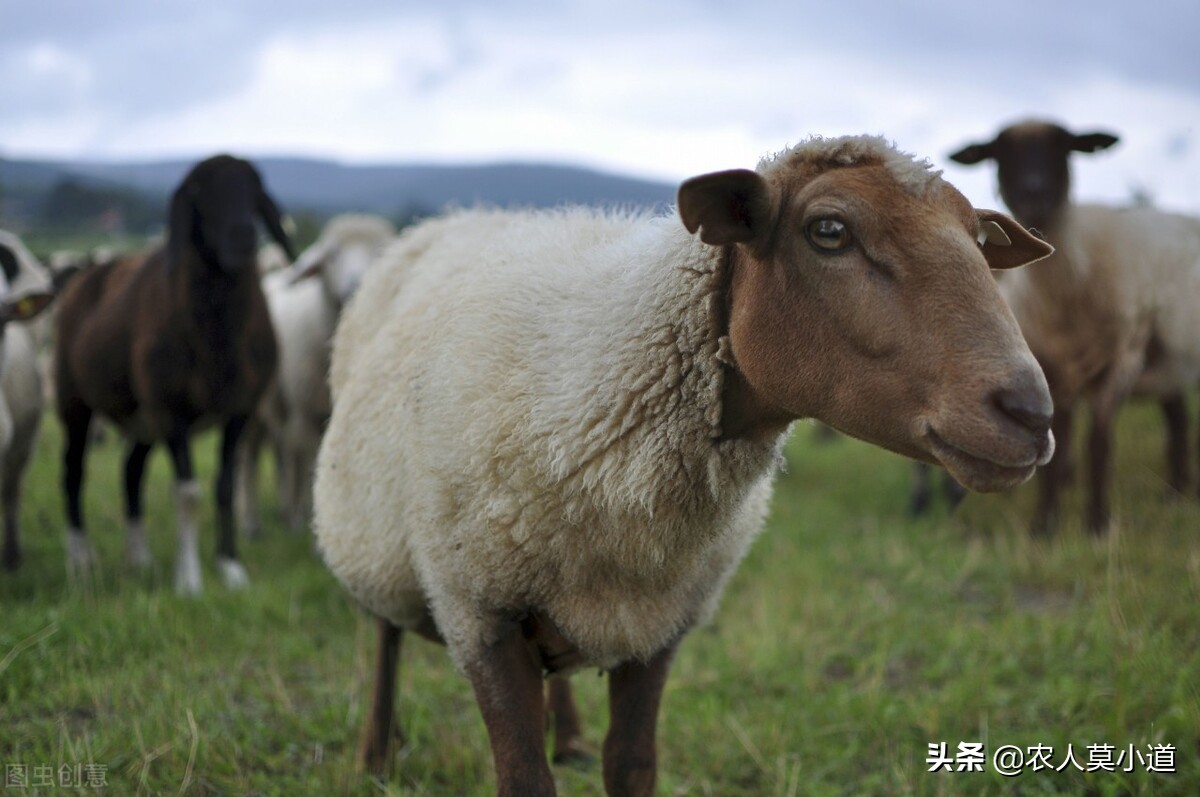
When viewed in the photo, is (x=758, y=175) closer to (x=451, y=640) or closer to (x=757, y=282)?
(x=757, y=282)

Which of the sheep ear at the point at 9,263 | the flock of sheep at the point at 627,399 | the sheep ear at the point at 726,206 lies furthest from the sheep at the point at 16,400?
the sheep ear at the point at 726,206

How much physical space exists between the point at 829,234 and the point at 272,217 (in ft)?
16.4

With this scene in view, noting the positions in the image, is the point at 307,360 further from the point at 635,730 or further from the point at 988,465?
the point at 988,465

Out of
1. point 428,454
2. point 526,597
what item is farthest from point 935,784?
point 428,454

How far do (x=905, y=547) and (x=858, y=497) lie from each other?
6.11 feet

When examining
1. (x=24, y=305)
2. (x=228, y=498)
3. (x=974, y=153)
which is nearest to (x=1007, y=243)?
(x=974, y=153)

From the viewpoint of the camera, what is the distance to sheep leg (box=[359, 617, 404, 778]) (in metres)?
3.65

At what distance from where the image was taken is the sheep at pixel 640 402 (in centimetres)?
207

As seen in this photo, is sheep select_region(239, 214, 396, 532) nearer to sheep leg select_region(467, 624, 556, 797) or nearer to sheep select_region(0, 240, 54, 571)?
sheep select_region(0, 240, 54, 571)

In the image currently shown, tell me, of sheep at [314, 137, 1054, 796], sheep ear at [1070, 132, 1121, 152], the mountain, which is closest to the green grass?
sheep at [314, 137, 1054, 796]

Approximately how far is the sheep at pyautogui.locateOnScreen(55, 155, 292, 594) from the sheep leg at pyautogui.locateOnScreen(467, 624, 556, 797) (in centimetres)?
347

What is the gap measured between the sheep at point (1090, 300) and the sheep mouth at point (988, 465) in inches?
179

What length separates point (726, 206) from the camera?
2158mm

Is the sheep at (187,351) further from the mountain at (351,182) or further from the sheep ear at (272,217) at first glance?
the mountain at (351,182)
